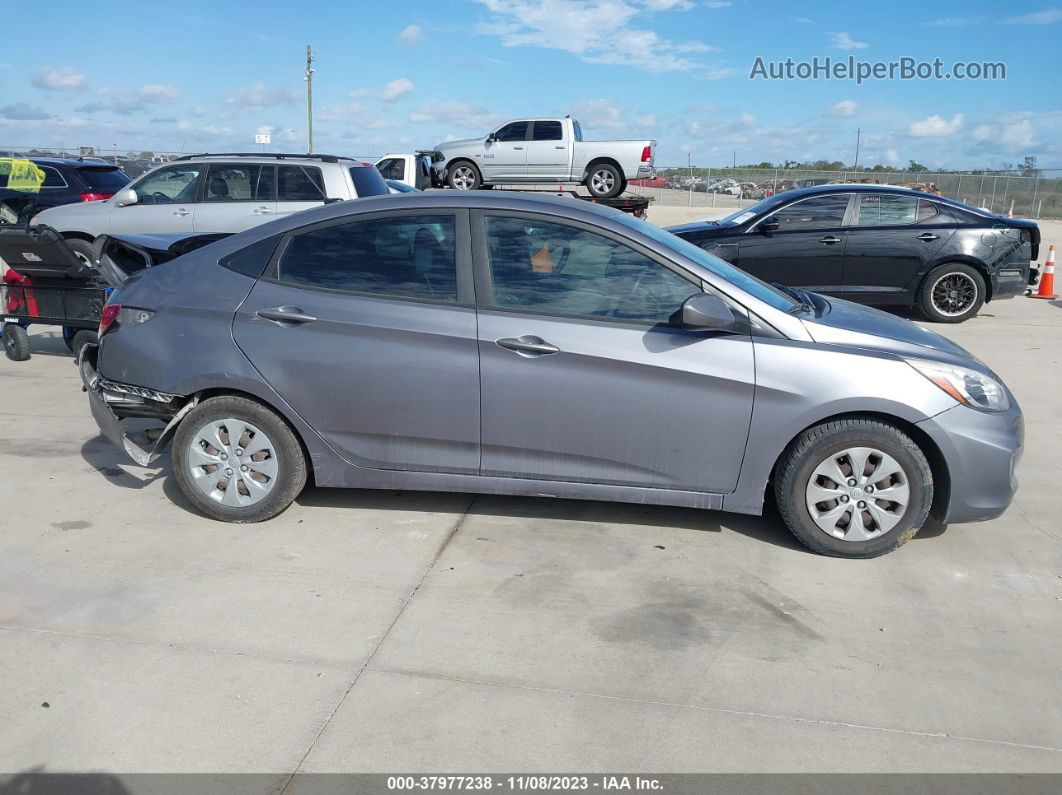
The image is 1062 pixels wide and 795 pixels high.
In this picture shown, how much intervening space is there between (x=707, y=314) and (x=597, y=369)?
58 centimetres

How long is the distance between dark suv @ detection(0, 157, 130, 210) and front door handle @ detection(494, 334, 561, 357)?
12909 millimetres

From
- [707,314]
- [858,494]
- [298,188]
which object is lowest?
[858,494]

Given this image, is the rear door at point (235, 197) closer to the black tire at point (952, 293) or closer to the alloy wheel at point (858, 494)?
the black tire at point (952, 293)

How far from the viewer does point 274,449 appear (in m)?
4.76

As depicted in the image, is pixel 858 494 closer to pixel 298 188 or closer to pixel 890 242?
pixel 890 242

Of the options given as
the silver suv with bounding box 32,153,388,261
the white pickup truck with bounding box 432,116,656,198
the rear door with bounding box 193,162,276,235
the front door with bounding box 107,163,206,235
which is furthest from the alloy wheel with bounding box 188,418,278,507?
the white pickup truck with bounding box 432,116,656,198

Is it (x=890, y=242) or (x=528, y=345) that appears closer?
(x=528, y=345)

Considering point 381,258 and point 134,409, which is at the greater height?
point 381,258

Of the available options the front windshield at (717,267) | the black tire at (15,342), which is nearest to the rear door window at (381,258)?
the front windshield at (717,267)

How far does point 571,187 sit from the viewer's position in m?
23.7

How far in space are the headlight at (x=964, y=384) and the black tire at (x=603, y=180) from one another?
58.1ft

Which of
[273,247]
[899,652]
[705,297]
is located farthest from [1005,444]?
[273,247]

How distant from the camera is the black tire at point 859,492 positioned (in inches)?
172

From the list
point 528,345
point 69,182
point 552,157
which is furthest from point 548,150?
point 528,345
